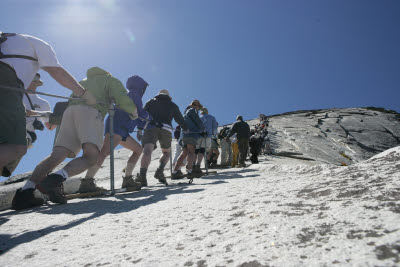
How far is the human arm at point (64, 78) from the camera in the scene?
6.89 ft

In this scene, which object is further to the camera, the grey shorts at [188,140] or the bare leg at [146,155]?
the grey shorts at [188,140]

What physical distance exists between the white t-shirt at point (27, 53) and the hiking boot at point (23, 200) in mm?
1062

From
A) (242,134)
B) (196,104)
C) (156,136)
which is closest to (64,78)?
(156,136)

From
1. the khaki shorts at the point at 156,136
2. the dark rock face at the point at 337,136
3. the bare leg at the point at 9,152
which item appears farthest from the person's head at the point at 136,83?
the dark rock face at the point at 337,136

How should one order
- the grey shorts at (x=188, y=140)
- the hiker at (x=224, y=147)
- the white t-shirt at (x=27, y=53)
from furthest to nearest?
the hiker at (x=224, y=147) → the grey shorts at (x=188, y=140) → the white t-shirt at (x=27, y=53)

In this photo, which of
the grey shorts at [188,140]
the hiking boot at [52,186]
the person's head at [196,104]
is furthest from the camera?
the person's head at [196,104]

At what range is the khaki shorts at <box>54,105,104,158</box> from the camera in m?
2.57

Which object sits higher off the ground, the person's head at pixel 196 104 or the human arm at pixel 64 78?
the person's head at pixel 196 104

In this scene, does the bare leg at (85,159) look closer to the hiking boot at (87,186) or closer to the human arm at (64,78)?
the human arm at (64,78)

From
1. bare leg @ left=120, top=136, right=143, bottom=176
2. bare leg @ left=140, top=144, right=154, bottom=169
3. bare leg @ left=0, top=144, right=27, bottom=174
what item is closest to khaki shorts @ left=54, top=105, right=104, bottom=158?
bare leg @ left=0, top=144, right=27, bottom=174

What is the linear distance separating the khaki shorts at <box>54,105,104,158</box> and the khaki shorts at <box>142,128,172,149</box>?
1587mm

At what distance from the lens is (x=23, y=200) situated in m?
2.39

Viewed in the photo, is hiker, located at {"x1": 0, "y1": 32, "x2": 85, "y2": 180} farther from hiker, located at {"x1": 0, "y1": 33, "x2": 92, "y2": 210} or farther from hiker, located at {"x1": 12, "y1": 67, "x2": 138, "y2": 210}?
hiker, located at {"x1": 12, "y1": 67, "x2": 138, "y2": 210}

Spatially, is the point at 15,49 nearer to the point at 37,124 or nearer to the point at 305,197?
the point at 37,124
